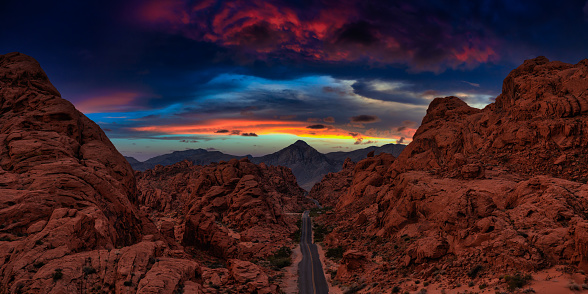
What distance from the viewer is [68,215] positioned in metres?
21.2

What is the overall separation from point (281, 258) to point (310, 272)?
7783mm

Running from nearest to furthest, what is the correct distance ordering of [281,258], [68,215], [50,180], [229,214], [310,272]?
[68,215] → [50,180] → [310,272] → [281,258] → [229,214]

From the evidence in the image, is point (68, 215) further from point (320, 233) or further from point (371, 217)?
point (320, 233)

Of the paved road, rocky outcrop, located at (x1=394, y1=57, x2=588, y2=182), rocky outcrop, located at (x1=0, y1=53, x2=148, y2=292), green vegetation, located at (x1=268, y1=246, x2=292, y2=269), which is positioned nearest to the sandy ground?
the paved road

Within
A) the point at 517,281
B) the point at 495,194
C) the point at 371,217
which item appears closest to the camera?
the point at 517,281

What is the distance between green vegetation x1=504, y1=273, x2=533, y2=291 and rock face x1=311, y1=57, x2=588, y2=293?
971 millimetres

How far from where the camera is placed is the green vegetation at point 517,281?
18.6 metres

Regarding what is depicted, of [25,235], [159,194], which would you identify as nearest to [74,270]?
[25,235]

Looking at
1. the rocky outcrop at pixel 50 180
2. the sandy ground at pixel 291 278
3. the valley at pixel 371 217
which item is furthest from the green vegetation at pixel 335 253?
the rocky outcrop at pixel 50 180

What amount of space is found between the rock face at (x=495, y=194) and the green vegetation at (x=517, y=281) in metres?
0.97

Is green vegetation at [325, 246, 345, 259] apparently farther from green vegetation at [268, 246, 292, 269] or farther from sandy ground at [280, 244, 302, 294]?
green vegetation at [268, 246, 292, 269]

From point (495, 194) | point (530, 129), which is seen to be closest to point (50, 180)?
point (495, 194)

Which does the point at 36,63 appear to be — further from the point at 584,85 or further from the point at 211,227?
the point at 584,85

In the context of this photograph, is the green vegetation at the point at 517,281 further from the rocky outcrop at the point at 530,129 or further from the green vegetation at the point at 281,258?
the green vegetation at the point at 281,258
